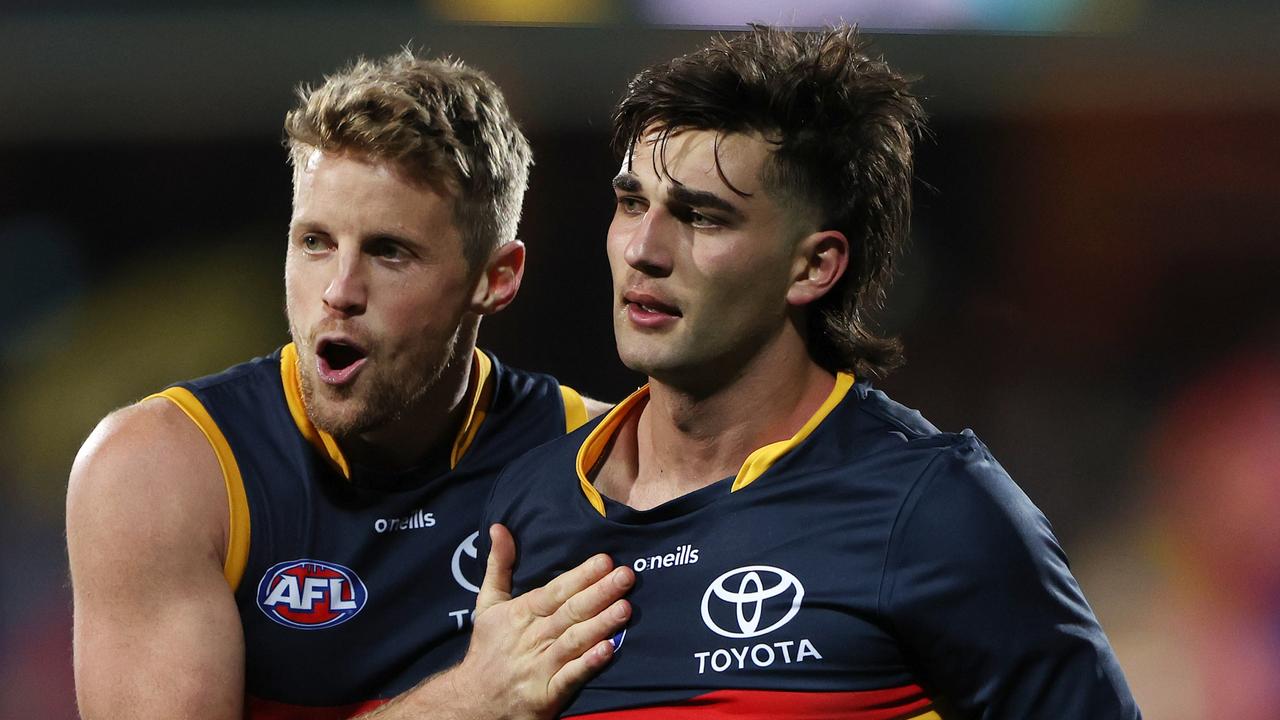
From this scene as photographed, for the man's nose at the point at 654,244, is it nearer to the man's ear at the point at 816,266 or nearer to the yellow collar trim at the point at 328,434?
the man's ear at the point at 816,266

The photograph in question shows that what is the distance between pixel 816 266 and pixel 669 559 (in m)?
0.59

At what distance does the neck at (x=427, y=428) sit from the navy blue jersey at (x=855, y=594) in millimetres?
729

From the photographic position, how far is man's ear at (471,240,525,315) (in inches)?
117

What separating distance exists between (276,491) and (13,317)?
4.69 metres

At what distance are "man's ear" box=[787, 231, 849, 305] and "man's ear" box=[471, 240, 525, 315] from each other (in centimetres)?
84

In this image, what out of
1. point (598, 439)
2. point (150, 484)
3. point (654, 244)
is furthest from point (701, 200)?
point (150, 484)

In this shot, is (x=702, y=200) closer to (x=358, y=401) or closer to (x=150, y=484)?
(x=358, y=401)

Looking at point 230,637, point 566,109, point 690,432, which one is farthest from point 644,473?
point 566,109

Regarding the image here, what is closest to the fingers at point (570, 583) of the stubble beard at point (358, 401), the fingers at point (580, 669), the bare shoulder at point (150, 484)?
the fingers at point (580, 669)

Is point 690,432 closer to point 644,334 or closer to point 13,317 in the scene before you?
point 644,334

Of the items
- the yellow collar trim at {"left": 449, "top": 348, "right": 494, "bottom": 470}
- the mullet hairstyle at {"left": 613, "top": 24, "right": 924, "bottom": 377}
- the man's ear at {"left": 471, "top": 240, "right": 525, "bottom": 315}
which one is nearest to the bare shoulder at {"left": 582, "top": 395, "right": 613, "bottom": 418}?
the yellow collar trim at {"left": 449, "top": 348, "right": 494, "bottom": 470}

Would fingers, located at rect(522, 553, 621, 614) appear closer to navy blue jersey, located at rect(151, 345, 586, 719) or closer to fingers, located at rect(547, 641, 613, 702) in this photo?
fingers, located at rect(547, 641, 613, 702)

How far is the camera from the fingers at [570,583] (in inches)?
90.9

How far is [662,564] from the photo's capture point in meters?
2.28
